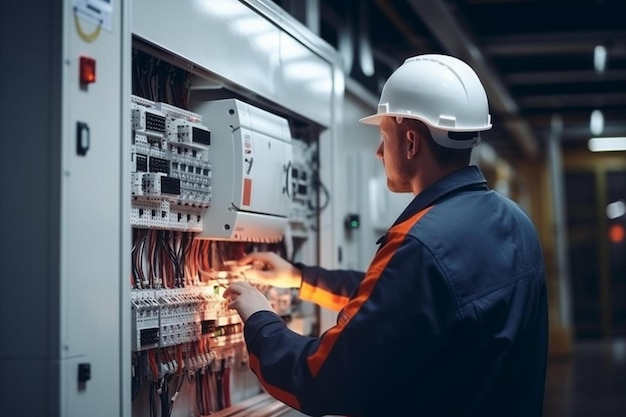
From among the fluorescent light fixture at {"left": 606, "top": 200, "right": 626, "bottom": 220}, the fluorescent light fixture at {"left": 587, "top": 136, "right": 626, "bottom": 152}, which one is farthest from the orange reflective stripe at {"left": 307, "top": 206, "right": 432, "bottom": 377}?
the fluorescent light fixture at {"left": 606, "top": 200, "right": 626, "bottom": 220}

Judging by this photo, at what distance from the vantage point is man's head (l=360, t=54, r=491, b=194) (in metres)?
2.19

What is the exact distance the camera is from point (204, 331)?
261cm

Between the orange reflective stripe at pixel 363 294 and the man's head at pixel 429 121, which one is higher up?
the man's head at pixel 429 121

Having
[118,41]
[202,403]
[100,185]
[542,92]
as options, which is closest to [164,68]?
[118,41]

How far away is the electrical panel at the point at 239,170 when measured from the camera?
2639 millimetres

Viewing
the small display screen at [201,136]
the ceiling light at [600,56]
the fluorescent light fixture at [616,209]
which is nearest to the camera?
the small display screen at [201,136]

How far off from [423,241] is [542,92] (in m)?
8.31

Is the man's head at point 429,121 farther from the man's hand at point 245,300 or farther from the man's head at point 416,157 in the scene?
the man's hand at point 245,300

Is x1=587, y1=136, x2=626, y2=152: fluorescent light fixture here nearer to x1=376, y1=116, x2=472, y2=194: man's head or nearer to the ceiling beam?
the ceiling beam

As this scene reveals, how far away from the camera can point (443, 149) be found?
2.19m

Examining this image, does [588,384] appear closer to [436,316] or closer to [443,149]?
[443,149]

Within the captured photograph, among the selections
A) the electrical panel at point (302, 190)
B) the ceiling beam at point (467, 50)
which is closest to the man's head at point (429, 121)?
the electrical panel at point (302, 190)

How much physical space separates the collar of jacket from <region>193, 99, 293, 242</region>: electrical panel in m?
0.68

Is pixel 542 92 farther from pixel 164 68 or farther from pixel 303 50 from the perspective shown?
pixel 164 68
